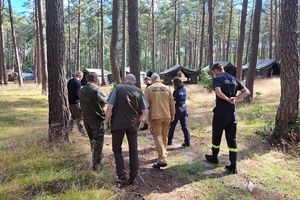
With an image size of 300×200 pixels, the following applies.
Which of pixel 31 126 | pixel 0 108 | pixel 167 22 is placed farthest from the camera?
pixel 167 22

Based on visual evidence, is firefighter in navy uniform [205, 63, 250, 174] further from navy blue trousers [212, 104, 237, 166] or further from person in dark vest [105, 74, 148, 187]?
person in dark vest [105, 74, 148, 187]

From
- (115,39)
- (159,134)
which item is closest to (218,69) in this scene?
(159,134)

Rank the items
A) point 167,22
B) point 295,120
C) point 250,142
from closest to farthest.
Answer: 1. point 295,120
2. point 250,142
3. point 167,22

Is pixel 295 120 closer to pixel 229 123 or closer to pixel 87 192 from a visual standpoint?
pixel 229 123

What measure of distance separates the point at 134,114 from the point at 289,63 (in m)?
4.23

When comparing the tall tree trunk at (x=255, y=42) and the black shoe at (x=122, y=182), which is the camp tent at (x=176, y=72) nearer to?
the tall tree trunk at (x=255, y=42)

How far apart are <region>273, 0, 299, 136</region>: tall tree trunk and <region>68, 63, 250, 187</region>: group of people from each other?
2059 millimetres

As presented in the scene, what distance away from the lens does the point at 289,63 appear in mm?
5699

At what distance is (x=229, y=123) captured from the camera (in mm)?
4266

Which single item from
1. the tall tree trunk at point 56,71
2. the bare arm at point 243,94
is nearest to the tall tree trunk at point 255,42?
the bare arm at point 243,94

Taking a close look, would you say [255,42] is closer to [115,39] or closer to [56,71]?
[115,39]

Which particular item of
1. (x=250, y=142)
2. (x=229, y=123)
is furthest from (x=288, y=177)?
(x=250, y=142)

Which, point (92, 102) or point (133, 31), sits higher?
point (133, 31)

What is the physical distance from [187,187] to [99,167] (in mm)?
1460
